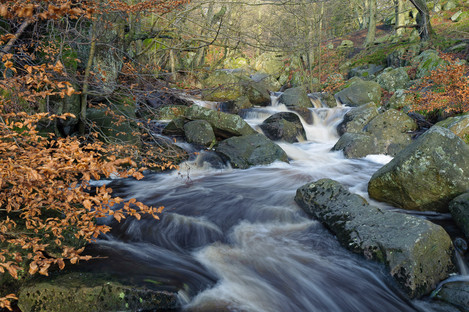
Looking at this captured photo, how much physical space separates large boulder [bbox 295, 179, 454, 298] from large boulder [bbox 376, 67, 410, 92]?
11337 millimetres

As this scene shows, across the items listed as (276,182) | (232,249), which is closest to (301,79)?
(276,182)

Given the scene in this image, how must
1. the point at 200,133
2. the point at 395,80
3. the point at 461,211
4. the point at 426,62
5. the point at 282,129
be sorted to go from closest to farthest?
the point at 461,211 < the point at 200,133 < the point at 282,129 < the point at 426,62 < the point at 395,80

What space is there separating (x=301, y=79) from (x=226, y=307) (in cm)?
1909

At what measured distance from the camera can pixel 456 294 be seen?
3.07 m

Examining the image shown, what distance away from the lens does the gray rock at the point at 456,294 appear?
298 centimetres

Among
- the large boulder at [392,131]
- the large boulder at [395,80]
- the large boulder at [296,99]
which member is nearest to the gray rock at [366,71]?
the large boulder at [395,80]

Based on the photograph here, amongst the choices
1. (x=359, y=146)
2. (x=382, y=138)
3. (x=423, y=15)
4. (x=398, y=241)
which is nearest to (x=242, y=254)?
(x=398, y=241)

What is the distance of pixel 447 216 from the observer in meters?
4.71

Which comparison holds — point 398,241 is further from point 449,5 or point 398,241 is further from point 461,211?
point 449,5

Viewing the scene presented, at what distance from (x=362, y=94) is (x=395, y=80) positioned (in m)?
1.83

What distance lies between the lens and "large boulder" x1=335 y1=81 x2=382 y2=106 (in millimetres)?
13320

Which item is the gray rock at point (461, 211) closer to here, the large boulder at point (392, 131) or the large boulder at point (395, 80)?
the large boulder at point (392, 131)

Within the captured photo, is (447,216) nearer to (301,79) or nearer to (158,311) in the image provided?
(158,311)

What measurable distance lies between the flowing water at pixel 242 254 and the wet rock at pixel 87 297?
0.20m
